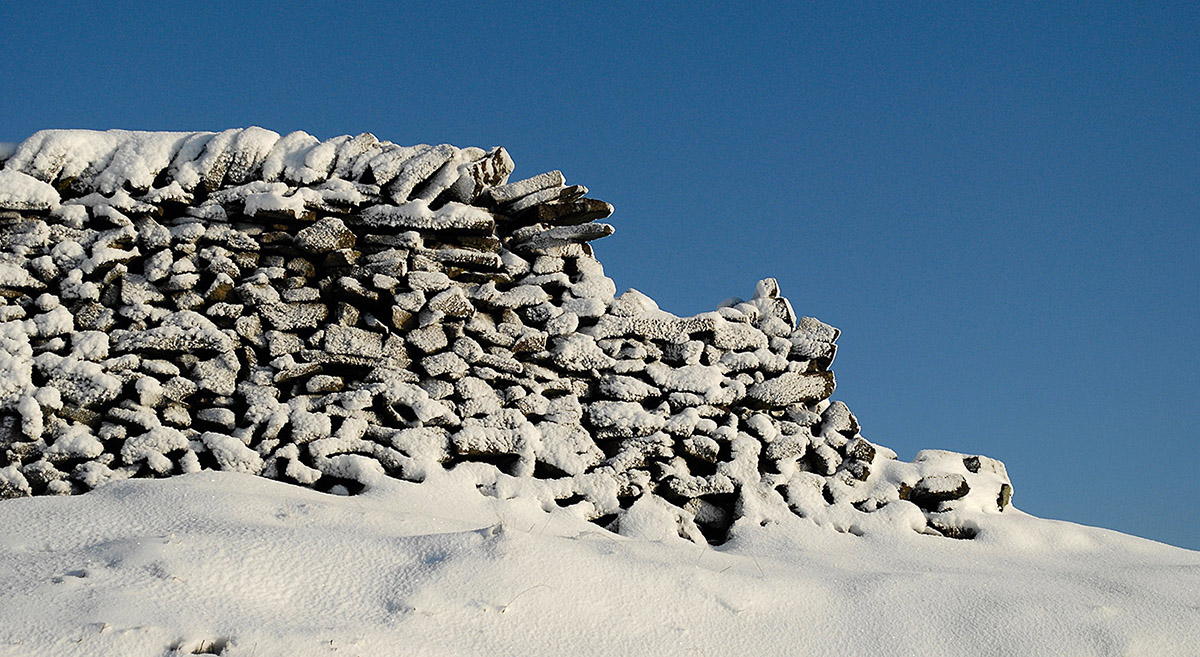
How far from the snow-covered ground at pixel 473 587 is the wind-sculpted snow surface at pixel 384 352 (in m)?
0.38

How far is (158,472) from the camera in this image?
489 cm

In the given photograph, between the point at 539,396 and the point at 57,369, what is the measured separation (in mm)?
2487

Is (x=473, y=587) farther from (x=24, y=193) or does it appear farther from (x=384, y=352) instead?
(x=24, y=193)

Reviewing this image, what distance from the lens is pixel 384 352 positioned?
5.48 meters

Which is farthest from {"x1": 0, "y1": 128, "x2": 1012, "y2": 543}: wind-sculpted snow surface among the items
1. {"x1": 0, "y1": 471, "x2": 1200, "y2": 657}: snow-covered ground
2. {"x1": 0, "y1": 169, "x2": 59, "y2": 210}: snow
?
{"x1": 0, "y1": 471, "x2": 1200, "y2": 657}: snow-covered ground

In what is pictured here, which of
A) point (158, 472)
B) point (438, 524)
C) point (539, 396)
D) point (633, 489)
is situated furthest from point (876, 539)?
point (158, 472)

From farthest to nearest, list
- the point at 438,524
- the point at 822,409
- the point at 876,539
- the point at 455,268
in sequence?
1. the point at 822,409
2. the point at 455,268
3. the point at 876,539
4. the point at 438,524

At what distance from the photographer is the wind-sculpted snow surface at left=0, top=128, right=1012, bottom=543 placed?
512 cm

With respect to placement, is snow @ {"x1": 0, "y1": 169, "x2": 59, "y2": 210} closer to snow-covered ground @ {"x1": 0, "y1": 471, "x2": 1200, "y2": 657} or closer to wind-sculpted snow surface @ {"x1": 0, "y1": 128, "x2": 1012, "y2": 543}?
wind-sculpted snow surface @ {"x1": 0, "y1": 128, "x2": 1012, "y2": 543}

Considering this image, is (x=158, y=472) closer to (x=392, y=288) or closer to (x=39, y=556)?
(x=39, y=556)

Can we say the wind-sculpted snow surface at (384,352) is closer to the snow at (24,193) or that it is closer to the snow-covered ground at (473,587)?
the snow at (24,193)

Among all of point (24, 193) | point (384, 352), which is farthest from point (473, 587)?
point (24, 193)

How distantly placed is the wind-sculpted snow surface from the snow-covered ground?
379 mm

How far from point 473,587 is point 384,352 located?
6.95 ft
